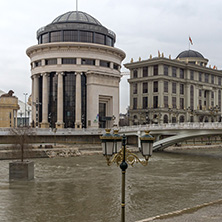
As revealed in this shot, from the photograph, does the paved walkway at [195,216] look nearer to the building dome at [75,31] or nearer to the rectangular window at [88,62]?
the rectangular window at [88,62]

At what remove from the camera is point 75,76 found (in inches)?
3575

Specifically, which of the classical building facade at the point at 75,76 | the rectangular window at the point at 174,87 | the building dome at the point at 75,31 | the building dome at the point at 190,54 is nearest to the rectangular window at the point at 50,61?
the classical building facade at the point at 75,76

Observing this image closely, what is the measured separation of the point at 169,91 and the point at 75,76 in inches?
1207

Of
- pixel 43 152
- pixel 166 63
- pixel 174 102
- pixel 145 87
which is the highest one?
pixel 166 63

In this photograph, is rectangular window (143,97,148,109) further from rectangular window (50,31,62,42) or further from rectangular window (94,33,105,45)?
rectangular window (50,31,62,42)

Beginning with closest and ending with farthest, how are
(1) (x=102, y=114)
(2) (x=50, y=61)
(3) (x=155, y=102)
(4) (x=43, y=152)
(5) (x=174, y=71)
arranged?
(4) (x=43, y=152)
(2) (x=50, y=61)
(1) (x=102, y=114)
(3) (x=155, y=102)
(5) (x=174, y=71)

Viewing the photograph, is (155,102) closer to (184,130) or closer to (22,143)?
(184,130)

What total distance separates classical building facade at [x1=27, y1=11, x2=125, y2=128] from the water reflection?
49.0m

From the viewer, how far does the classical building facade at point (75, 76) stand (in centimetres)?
8969

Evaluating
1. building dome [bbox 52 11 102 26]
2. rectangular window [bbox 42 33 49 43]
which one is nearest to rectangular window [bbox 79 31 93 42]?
building dome [bbox 52 11 102 26]

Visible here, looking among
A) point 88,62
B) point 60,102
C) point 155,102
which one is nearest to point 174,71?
point 155,102

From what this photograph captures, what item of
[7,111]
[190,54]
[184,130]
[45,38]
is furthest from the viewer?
[190,54]

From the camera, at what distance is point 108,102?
95125mm

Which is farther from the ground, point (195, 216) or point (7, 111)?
point (7, 111)
